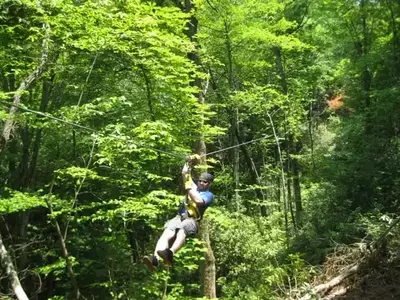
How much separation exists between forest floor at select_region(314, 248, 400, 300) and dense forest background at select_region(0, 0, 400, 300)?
0.32 ft

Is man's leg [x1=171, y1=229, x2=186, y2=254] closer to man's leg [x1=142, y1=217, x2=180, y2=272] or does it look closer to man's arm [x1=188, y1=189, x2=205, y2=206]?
man's leg [x1=142, y1=217, x2=180, y2=272]

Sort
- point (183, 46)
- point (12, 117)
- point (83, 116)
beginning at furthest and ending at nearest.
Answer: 1. point (183, 46)
2. point (83, 116)
3. point (12, 117)

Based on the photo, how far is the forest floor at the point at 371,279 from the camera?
20.1 ft

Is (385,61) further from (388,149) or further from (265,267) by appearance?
(265,267)

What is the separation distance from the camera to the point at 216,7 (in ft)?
38.5

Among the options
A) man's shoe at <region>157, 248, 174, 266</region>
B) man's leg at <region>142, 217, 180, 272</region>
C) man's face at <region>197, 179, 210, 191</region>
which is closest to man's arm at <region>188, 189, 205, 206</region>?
man's face at <region>197, 179, 210, 191</region>

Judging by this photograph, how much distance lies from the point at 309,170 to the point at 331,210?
583 centimetres

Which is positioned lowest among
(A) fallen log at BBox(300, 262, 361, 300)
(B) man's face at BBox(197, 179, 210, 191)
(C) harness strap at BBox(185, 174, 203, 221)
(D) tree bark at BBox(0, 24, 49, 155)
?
(A) fallen log at BBox(300, 262, 361, 300)

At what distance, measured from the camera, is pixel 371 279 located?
6.48 metres

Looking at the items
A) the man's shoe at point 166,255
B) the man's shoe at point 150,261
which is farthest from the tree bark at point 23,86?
the man's shoe at point 166,255

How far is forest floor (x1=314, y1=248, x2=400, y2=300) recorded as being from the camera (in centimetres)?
612

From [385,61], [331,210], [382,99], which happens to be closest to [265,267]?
[331,210]

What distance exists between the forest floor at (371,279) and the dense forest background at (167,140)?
99 millimetres

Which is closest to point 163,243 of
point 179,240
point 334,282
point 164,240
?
point 164,240
